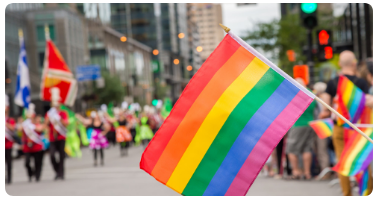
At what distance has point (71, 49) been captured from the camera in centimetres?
5047

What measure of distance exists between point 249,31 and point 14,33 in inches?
821

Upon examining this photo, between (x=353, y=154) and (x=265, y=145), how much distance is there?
3.00 metres

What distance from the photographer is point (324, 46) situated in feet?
43.6

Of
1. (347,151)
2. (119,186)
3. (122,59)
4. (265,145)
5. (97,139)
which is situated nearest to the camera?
(265,145)

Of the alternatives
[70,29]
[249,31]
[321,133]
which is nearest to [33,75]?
[70,29]

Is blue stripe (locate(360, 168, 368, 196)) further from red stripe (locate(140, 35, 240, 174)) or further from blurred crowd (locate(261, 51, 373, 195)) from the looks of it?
red stripe (locate(140, 35, 240, 174))

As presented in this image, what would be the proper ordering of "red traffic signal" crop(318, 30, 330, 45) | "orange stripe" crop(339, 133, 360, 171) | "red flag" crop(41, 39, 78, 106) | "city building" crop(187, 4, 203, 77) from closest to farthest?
1. "orange stripe" crop(339, 133, 360, 171)
2. "red traffic signal" crop(318, 30, 330, 45)
3. "red flag" crop(41, 39, 78, 106)
4. "city building" crop(187, 4, 203, 77)

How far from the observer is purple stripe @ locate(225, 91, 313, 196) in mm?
3709

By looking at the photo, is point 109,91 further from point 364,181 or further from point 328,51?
point 364,181

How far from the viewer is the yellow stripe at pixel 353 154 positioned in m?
6.32

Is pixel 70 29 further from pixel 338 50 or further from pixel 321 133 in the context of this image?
pixel 321 133

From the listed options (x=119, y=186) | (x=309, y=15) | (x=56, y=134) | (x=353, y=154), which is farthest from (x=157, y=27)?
(x=353, y=154)

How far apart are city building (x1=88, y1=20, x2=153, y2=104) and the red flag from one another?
38897 mm

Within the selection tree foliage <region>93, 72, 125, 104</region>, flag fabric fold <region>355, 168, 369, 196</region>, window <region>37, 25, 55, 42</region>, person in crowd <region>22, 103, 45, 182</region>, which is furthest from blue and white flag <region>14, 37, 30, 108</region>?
tree foliage <region>93, 72, 125, 104</region>
